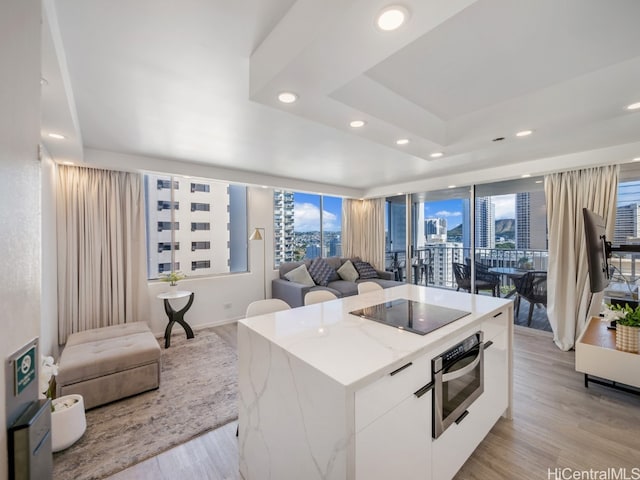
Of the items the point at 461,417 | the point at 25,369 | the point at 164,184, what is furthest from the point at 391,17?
the point at 164,184

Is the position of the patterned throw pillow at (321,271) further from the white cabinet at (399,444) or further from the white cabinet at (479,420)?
the white cabinet at (399,444)

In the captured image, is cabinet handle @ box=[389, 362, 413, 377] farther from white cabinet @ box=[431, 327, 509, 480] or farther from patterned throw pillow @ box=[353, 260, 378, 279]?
patterned throw pillow @ box=[353, 260, 378, 279]

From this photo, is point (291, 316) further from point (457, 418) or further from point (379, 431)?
point (457, 418)

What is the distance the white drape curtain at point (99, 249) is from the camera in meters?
3.31

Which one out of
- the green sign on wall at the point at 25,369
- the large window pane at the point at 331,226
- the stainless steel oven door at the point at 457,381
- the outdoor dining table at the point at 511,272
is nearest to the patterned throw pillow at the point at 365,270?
the large window pane at the point at 331,226

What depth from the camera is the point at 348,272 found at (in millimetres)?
5762

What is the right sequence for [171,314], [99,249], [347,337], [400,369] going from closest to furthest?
[400,369] < [347,337] < [99,249] < [171,314]

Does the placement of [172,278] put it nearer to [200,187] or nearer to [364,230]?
[200,187]

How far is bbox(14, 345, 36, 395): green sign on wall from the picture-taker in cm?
69

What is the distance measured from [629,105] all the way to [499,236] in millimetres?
2705

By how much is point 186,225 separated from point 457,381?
420 cm

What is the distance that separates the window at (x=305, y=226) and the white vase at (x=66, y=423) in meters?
3.59

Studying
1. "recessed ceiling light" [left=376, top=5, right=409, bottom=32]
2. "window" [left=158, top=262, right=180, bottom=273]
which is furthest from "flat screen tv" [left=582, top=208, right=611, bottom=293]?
"window" [left=158, top=262, right=180, bottom=273]

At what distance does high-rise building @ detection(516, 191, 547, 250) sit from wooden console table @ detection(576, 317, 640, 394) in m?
1.59
